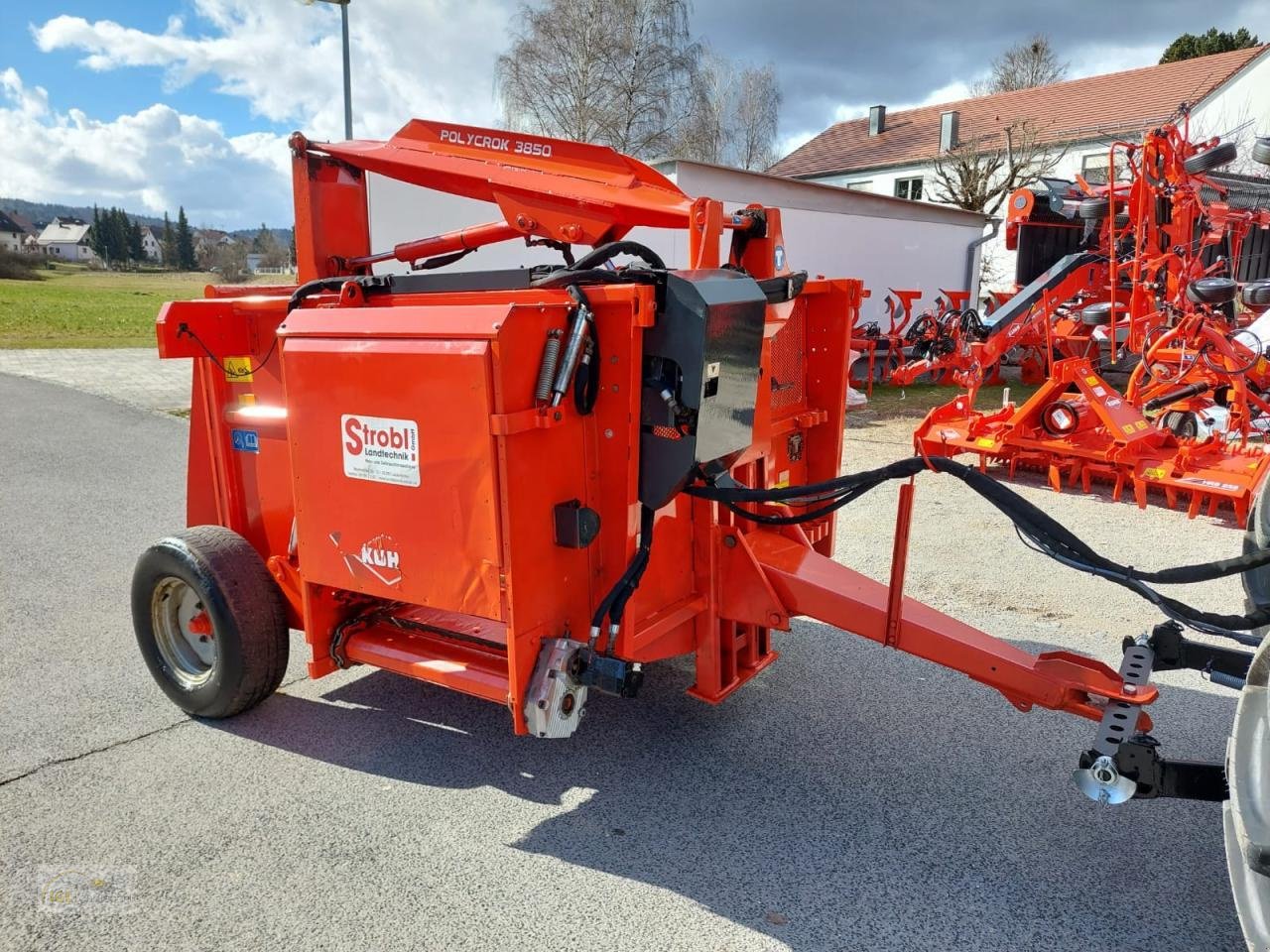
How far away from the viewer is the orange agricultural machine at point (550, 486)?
2.62 meters

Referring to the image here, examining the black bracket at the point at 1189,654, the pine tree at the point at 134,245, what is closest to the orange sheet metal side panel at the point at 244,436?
the black bracket at the point at 1189,654

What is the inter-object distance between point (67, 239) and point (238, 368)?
144820mm

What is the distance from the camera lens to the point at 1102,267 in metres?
8.01

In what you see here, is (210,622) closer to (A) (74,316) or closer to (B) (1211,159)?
(B) (1211,159)

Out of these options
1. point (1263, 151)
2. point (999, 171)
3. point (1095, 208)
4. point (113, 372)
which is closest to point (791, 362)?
point (1263, 151)

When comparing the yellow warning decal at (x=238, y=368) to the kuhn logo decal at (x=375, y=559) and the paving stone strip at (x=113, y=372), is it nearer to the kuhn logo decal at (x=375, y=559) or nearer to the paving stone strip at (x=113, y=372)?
the kuhn logo decal at (x=375, y=559)

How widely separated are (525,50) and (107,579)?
908 inches

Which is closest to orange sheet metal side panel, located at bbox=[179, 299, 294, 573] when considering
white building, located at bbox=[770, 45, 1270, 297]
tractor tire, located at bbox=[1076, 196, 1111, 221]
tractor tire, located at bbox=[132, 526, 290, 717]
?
tractor tire, located at bbox=[132, 526, 290, 717]

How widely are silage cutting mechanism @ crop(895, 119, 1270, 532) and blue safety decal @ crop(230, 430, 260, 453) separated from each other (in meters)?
5.76

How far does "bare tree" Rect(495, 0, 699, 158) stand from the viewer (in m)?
24.8

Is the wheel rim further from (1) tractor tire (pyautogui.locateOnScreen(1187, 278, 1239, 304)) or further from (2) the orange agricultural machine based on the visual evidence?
(1) tractor tire (pyautogui.locateOnScreen(1187, 278, 1239, 304))

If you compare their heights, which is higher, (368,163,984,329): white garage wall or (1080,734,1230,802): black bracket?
(368,163,984,329): white garage wall

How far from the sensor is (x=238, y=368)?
12.3 ft

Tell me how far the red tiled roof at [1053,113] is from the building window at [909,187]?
59 cm
